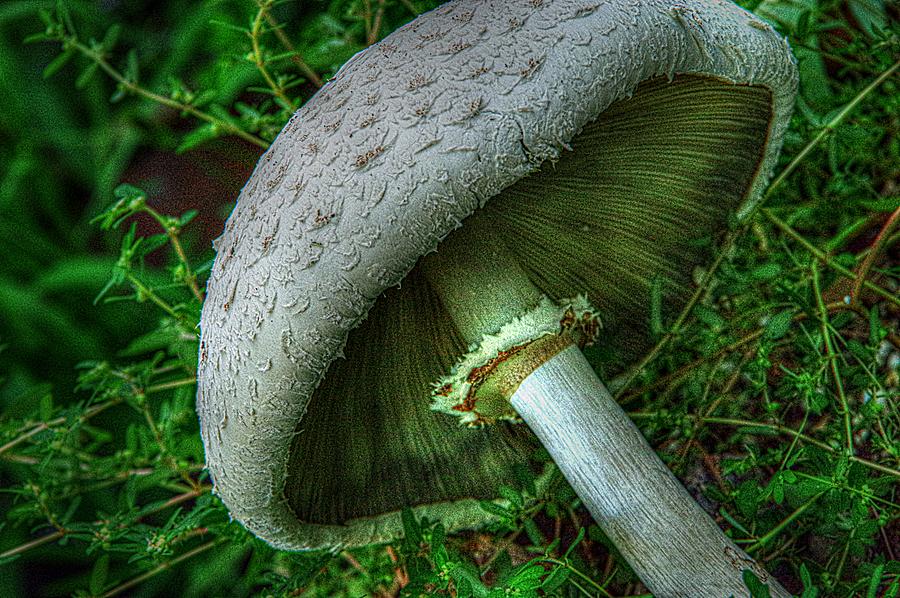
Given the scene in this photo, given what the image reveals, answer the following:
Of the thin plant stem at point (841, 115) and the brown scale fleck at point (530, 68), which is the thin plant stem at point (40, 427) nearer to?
the brown scale fleck at point (530, 68)

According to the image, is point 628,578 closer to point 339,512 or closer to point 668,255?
point 339,512

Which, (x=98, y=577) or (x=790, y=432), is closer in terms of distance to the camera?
(x=790, y=432)

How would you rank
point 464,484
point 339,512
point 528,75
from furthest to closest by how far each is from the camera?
point 464,484
point 339,512
point 528,75

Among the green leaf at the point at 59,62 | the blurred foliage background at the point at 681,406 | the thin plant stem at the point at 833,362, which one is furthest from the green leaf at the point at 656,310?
the green leaf at the point at 59,62

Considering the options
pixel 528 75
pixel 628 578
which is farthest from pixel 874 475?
pixel 528 75

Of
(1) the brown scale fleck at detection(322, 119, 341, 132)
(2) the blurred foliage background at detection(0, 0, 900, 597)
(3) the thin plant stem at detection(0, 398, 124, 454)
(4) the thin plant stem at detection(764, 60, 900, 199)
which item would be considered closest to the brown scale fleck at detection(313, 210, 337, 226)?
(1) the brown scale fleck at detection(322, 119, 341, 132)

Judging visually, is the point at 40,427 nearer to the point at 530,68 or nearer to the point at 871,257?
the point at 530,68

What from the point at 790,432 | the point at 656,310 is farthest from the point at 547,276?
the point at 790,432

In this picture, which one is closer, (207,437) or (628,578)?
(207,437)
